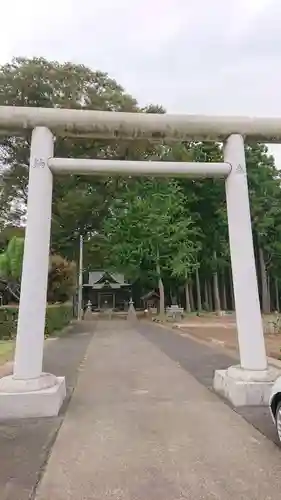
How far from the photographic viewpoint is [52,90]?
27047mm

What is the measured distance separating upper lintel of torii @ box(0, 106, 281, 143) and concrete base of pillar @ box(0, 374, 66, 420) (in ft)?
12.2

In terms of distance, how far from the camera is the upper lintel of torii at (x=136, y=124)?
692cm

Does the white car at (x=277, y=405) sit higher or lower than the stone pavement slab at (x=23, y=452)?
higher

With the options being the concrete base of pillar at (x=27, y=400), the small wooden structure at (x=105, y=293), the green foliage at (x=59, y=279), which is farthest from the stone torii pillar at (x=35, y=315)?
the small wooden structure at (x=105, y=293)

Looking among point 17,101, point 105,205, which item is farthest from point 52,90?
point 105,205

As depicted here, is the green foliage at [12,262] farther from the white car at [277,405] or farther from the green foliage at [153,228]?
the white car at [277,405]

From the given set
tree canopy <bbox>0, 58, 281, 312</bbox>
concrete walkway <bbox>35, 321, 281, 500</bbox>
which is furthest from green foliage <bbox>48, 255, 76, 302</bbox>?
concrete walkway <bbox>35, 321, 281, 500</bbox>

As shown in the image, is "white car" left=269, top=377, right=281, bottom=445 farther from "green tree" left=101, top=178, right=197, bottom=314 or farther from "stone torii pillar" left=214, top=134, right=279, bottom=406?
"green tree" left=101, top=178, right=197, bottom=314

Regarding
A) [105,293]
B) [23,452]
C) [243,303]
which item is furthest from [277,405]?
[105,293]

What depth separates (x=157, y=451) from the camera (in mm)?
4742

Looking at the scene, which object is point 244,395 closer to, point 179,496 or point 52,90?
point 179,496

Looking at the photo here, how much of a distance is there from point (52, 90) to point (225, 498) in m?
26.7

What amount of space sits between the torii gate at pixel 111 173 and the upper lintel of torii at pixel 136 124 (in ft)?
0.05

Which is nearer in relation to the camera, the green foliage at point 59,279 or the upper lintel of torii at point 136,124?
the upper lintel of torii at point 136,124
